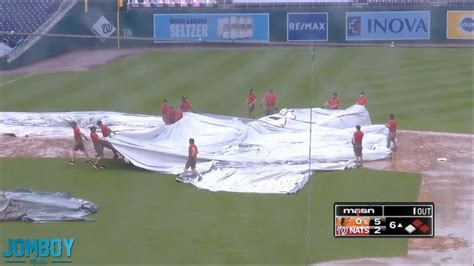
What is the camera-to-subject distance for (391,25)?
69.3 feet

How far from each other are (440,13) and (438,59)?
407 cm

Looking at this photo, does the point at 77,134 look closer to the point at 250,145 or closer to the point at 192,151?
the point at 192,151

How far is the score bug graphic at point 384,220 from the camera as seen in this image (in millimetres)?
7113

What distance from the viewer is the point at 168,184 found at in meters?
10.4

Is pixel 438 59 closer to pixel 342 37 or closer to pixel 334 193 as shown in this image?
pixel 342 37

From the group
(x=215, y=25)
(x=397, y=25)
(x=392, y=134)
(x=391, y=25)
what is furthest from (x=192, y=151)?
(x=397, y=25)

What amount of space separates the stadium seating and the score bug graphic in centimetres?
1118

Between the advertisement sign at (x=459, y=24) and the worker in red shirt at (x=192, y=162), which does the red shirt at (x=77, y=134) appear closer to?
the worker in red shirt at (x=192, y=162)

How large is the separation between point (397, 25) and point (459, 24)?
4.90 feet

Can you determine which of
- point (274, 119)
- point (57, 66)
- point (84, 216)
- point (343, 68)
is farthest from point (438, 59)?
point (84, 216)

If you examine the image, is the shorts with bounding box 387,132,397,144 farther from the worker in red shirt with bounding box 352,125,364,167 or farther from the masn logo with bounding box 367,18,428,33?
the masn logo with bounding box 367,18,428,33

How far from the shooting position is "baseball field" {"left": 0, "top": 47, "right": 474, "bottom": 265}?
8.06 meters

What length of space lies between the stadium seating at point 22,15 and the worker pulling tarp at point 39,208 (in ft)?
28.9

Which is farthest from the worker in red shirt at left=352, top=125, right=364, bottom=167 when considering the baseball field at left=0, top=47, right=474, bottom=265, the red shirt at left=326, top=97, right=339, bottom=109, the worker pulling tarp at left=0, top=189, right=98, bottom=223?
the worker pulling tarp at left=0, top=189, right=98, bottom=223
